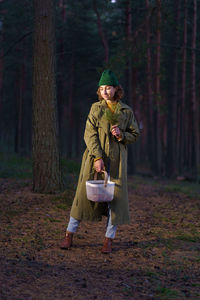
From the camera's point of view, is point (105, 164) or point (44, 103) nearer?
point (105, 164)

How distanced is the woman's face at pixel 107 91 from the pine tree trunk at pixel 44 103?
12.4 ft

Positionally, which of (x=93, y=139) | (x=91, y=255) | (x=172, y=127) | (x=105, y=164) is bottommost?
(x=91, y=255)

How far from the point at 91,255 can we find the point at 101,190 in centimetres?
113

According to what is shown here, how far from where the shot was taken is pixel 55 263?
16.9 ft

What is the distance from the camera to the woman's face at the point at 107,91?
5648mm

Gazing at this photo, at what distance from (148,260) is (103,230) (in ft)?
6.24

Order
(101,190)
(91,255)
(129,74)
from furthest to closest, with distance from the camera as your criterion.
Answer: (129,74) < (91,255) < (101,190)

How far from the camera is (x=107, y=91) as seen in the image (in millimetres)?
5668

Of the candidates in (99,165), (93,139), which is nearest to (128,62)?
(93,139)

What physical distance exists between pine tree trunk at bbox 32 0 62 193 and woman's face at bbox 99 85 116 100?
12.4 ft

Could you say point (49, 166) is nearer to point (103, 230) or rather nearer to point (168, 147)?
point (103, 230)

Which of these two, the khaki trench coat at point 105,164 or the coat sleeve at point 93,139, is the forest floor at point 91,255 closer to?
the khaki trench coat at point 105,164

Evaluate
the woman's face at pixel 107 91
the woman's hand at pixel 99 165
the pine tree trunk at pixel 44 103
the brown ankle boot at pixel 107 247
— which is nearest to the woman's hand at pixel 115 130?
the woman's hand at pixel 99 165

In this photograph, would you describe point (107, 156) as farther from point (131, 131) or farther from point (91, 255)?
point (91, 255)
